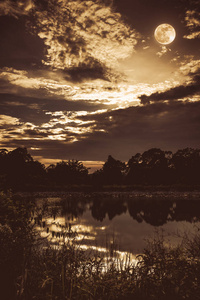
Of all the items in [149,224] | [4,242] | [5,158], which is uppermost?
[5,158]

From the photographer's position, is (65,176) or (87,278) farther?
(65,176)

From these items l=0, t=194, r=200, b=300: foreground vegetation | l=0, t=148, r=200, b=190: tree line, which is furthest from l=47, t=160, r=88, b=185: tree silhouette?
l=0, t=194, r=200, b=300: foreground vegetation

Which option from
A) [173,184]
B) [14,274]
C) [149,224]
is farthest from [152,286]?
[173,184]

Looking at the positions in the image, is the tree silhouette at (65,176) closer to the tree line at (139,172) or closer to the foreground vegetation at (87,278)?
the tree line at (139,172)

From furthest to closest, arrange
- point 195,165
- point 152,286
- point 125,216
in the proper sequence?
point 195,165 → point 125,216 → point 152,286

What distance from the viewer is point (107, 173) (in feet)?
312

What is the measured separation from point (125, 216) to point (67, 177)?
61.3 metres

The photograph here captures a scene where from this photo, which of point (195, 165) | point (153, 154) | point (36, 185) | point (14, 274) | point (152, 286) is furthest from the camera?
point (153, 154)

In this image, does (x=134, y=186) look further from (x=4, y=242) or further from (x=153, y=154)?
(x=4, y=242)

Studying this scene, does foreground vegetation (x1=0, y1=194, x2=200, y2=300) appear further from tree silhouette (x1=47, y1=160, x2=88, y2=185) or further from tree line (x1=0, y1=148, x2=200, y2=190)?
tree silhouette (x1=47, y1=160, x2=88, y2=185)

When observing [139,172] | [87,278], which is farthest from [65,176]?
[87,278]

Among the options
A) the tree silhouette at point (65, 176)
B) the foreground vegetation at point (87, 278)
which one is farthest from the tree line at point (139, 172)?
the foreground vegetation at point (87, 278)

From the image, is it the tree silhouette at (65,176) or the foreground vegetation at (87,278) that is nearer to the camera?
the foreground vegetation at (87,278)

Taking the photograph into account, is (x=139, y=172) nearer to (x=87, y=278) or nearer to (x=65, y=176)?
(x=65, y=176)
